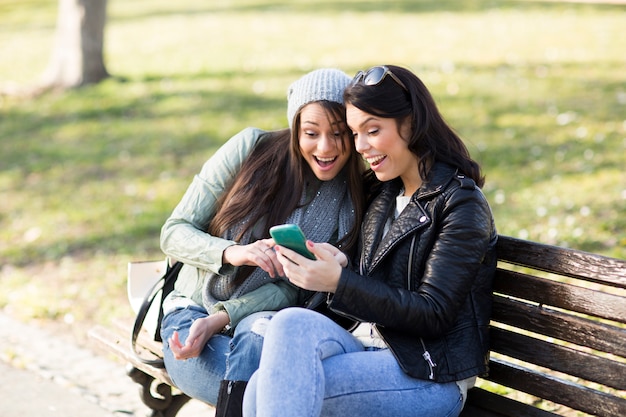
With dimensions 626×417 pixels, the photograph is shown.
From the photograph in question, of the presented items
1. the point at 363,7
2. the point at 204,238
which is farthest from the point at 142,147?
the point at 363,7

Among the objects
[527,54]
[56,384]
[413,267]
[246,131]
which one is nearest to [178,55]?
[527,54]

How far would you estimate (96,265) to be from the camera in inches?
277

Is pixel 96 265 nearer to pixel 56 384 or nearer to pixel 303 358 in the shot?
pixel 56 384

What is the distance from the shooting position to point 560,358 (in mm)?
2979

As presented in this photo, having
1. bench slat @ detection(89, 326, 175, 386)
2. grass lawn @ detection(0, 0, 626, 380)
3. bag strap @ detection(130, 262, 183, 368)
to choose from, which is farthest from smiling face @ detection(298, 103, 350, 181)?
bench slat @ detection(89, 326, 175, 386)

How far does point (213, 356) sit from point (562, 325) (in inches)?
49.5

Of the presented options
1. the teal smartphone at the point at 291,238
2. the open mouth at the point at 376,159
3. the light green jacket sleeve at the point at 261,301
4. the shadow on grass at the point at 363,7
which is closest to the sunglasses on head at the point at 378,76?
the open mouth at the point at 376,159

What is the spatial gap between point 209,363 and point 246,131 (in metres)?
0.97

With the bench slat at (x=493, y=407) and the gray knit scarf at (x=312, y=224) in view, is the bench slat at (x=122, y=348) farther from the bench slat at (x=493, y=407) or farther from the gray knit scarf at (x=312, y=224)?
the bench slat at (x=493, y=407)

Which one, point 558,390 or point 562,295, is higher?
point 562,295

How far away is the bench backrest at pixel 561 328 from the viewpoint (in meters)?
2.85

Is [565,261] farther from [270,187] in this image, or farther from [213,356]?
[213,356]

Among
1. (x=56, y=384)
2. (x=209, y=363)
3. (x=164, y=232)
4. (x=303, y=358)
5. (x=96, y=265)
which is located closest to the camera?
(x=303, y=358)

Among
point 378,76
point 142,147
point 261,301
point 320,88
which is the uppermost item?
point 378,76
